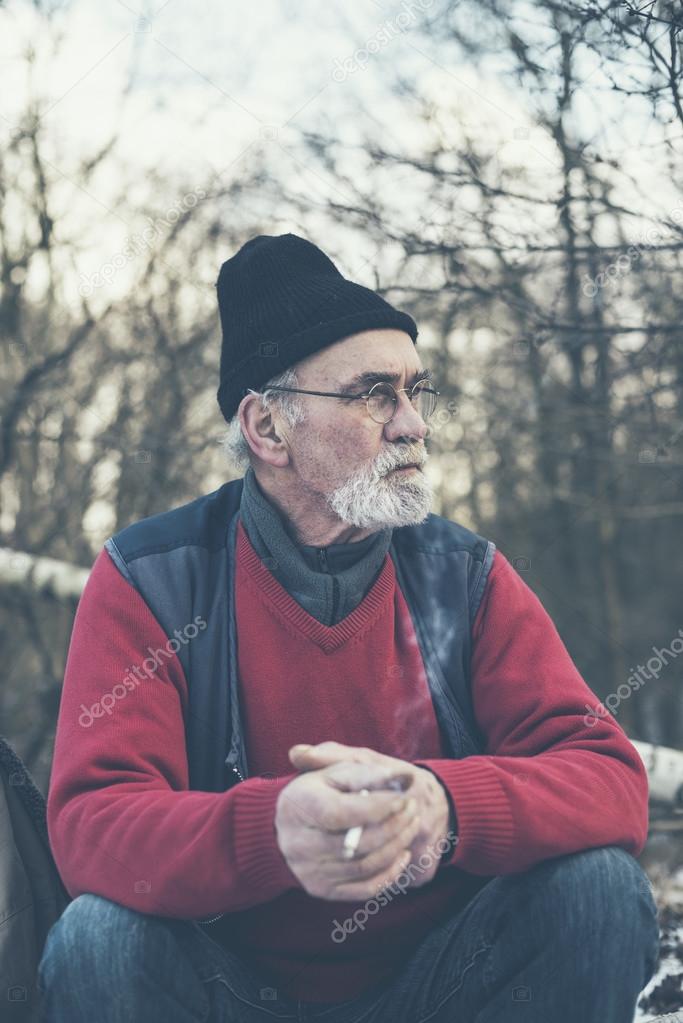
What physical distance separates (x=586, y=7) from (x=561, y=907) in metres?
2.04

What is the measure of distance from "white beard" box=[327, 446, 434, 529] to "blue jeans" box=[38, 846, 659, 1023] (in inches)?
32.7

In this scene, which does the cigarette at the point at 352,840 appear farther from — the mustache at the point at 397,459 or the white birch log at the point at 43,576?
the white birch log at the point at 43,576

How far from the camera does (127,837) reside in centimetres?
187

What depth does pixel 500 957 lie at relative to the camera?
1.95 metres

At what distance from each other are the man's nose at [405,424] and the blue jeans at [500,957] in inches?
41.9

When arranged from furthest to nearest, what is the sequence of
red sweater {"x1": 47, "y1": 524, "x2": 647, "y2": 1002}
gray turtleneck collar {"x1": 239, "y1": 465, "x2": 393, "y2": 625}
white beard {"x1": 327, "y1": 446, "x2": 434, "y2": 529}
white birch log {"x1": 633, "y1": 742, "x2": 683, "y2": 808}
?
white birch log {"x1": 633, "y1": 742, "x2": 683, "y2": 808} < white beard {"x1": 327, "y1": 446, "x2": 434, "y2": 529} < gray turtleneck collar {"x1": 239, "y1": 465, "x2": 393, "y2": 625} < red sweater {"x1": 47, "y1": 524, "x2": 647, "y2": 1002}

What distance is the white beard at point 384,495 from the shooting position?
2.45 meters

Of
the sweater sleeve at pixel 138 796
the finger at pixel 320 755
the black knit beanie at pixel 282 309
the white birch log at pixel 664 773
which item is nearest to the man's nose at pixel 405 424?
the black knit beanie at pixel 282 309

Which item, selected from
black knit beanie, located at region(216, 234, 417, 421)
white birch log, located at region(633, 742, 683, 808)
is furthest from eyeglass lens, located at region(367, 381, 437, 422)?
white birch log, located at region(633, 742, 683, 808)

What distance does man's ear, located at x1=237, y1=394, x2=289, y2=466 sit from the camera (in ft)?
8.78

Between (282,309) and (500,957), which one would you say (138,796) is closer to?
(500,957)

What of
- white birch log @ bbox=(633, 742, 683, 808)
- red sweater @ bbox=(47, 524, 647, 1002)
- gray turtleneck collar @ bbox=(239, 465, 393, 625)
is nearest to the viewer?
red sweater @ bbox=(47, 524, 647, 1002)

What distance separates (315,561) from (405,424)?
16.0 inches

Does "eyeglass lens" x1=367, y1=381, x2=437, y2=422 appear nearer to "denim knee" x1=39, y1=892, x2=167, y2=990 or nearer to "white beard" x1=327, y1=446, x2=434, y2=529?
"white beard" x1=327, y1=446, x2=434, y2=529
